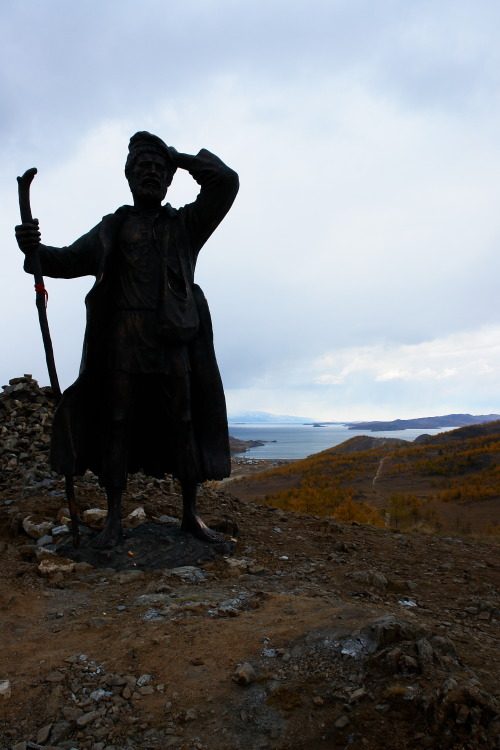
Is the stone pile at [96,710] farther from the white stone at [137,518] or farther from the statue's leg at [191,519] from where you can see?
the white stone at [137,518]

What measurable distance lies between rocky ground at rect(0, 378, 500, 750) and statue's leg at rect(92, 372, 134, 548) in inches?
14.3

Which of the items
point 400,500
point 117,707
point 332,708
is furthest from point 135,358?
point 400,500

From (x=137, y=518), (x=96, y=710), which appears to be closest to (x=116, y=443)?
(x=137, y=518)

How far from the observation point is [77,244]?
465cm

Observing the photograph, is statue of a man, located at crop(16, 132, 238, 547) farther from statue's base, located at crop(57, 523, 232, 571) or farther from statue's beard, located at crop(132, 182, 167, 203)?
statue's base, located at crop(57, 523, 232, 571)

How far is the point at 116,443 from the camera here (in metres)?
4.44

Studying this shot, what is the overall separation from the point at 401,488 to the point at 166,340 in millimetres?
14510

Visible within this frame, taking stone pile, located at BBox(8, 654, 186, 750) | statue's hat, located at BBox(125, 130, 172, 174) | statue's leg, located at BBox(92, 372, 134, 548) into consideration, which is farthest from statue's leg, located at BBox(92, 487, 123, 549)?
statue's hat, located at BBox(125, 130, 172, 174)

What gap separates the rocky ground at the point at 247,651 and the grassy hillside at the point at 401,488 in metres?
5.46

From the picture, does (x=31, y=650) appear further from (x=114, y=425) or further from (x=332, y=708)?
(x=114, y=425)

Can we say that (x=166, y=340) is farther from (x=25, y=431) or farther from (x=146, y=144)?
(x=25, y=431)

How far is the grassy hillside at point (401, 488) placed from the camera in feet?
36.3

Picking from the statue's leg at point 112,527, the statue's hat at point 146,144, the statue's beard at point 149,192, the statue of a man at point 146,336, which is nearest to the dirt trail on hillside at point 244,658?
the statue's leg at point 112,527

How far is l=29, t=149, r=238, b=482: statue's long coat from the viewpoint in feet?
14.3
